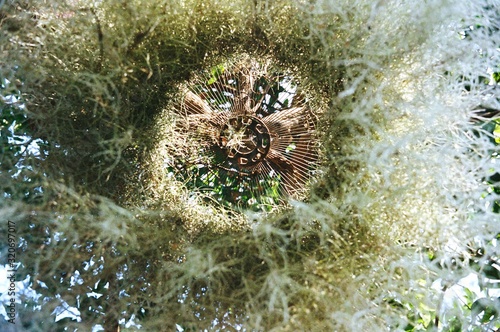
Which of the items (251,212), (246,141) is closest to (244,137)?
(246,141)

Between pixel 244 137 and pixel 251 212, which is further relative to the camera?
pixel 244 137

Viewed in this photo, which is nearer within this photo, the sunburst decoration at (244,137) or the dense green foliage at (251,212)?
the dense green foliage at (251,212)

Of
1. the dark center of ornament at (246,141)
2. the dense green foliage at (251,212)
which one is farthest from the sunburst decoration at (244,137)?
the dense green foliage at (251,212)

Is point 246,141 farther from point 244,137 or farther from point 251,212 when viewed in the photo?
point 251,212

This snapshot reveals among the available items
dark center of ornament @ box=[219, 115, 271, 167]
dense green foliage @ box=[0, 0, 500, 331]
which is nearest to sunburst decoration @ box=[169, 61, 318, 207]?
dark center of ornament @ box=[219, 115, 271, 167]

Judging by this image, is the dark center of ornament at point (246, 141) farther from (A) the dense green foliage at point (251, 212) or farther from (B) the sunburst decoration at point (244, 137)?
(A) the dense green foliage at point (251, 212)

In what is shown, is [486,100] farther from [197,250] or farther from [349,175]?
[197,250]
